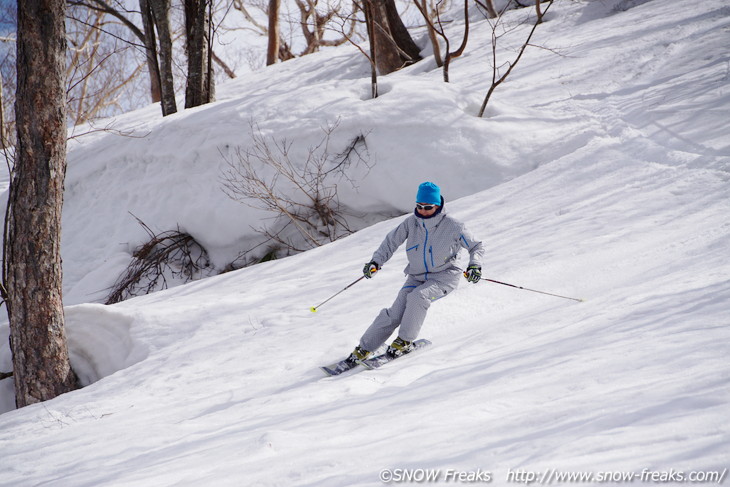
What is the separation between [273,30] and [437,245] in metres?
17.4

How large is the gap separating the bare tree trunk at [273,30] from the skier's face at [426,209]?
17.0m

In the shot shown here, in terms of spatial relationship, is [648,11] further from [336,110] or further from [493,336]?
[493,336]

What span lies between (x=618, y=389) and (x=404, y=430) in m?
0.98

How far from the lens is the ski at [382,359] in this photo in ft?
13.1

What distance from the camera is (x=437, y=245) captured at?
13.9 feet

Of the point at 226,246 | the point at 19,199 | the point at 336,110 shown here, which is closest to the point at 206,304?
the point at 19,199

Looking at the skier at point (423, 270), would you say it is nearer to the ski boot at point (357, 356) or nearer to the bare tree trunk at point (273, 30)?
the ski boot at point (357, 356)

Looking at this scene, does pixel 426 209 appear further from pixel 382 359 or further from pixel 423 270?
pixel 382 359

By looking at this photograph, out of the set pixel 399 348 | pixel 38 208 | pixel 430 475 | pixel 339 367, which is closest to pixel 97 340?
pixel 38 208

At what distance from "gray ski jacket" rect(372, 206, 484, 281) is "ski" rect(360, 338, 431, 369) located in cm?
52

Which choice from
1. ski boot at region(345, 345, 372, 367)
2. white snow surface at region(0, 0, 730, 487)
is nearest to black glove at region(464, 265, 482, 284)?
white snow surface at region(0, 0, 730, 487)

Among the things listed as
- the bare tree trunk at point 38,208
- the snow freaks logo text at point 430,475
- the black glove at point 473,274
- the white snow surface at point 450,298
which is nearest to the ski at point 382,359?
the white snow surface at point 450,298

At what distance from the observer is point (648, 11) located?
1241 centimetres

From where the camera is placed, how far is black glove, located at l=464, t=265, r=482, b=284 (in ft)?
13.2
